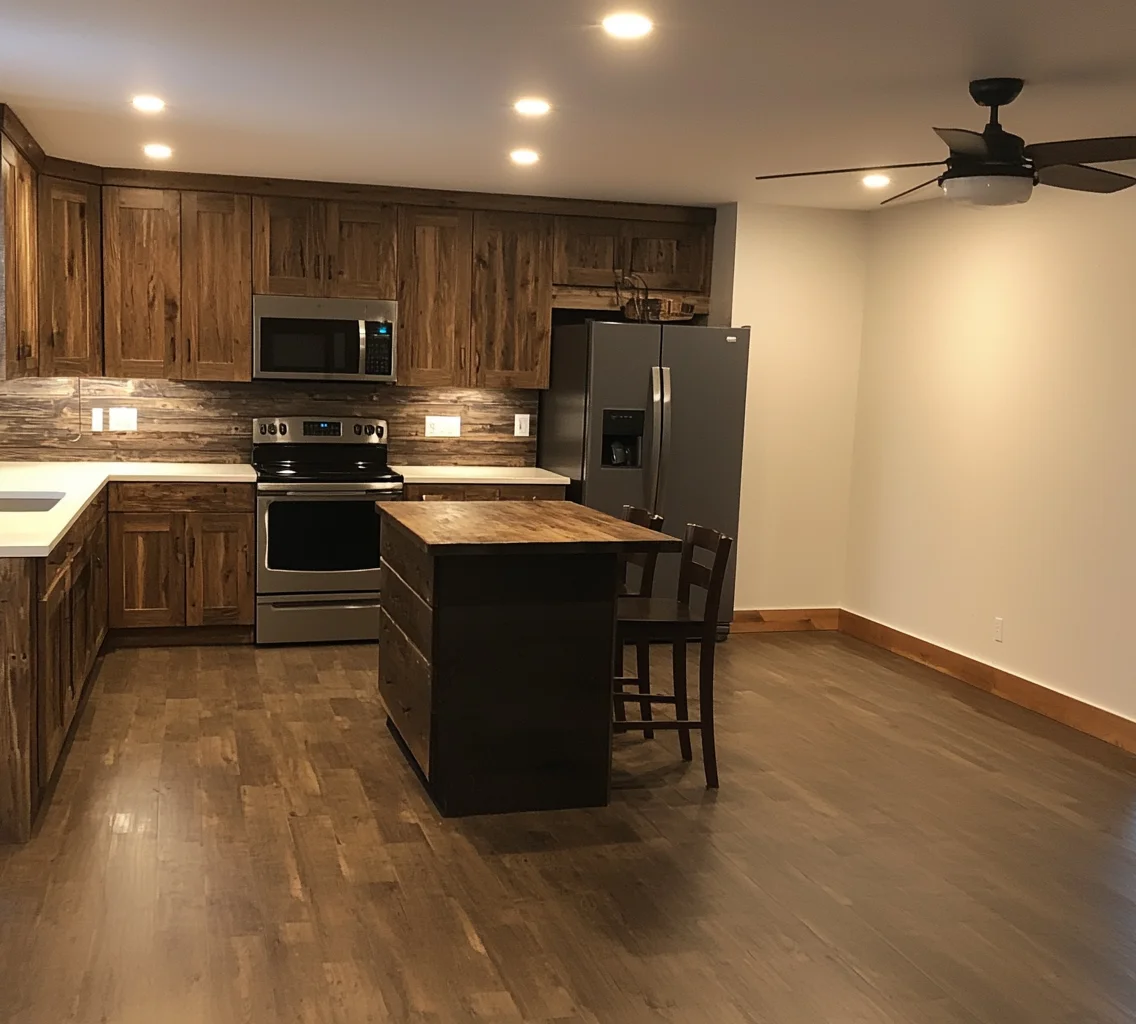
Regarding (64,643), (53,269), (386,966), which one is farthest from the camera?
(53,269)

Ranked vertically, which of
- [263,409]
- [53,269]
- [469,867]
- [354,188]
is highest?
[354,188]

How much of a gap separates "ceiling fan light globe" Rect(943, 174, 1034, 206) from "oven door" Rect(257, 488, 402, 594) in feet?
10.6

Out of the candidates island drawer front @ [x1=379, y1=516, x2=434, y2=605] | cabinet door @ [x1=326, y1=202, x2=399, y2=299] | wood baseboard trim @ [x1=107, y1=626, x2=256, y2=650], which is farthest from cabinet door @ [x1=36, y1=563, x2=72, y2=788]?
cabinet door @ [x1=326, y1=202, x2=399, y2=299]

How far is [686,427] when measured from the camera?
601 cm

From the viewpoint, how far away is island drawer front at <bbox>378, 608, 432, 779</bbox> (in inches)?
144

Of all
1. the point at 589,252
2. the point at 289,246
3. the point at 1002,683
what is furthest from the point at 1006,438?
the point at 289,246

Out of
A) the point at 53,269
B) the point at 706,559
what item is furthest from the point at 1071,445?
the point at 53,269

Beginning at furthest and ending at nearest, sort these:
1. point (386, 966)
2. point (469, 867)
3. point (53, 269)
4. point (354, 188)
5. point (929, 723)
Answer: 1. point (354, 188)
2. point (53, 269)
3. point (929, 723)
4. point (469, 867)
5. point (386, 966)

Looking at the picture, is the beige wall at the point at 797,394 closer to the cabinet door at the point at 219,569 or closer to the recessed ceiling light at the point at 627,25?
the cabinet door at the point at 219,569

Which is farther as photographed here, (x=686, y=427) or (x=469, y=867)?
(x=686, y=427)

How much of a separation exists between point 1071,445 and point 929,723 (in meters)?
1.32

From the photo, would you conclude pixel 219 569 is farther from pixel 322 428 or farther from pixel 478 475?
pixel 478 475

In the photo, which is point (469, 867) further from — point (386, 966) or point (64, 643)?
point (64, 643)

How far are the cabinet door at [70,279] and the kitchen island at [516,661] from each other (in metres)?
2.64
